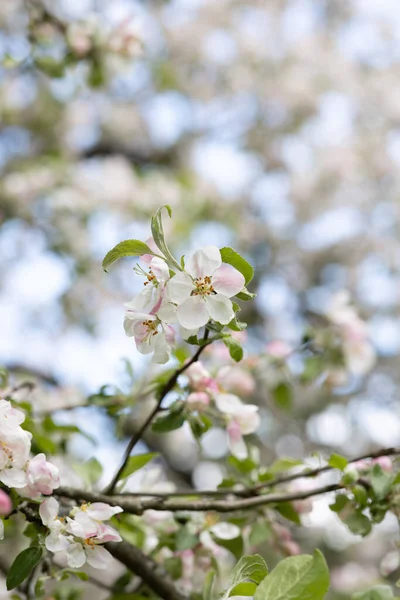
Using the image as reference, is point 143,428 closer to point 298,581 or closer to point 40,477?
point 40,477

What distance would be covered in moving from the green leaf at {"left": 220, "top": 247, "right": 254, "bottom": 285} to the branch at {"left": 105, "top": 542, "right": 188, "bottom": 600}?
0.33 meters

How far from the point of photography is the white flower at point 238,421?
0.79 meters

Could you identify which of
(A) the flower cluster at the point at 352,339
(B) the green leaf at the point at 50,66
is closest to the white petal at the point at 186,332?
(A) the flower cluster at the point at 352,339

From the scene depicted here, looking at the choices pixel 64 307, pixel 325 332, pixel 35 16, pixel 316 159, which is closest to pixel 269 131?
pixel 316 159

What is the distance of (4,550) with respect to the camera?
2.11 metres

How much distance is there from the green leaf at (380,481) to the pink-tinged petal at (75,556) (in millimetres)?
303

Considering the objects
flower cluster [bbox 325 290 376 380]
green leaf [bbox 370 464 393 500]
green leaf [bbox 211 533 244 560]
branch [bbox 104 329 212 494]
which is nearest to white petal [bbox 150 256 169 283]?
branch [bbox 104 329 212 494]

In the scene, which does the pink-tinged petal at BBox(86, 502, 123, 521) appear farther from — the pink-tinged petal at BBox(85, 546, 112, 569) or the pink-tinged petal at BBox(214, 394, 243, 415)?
the pink-tinged petal at BBox(214, 394, 243, 415)

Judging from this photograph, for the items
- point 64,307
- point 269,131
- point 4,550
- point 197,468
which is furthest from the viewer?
point 269,131

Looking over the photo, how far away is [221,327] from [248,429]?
23 cm

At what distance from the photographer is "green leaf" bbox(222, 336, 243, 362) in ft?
2.07

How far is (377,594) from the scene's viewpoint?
0.69m

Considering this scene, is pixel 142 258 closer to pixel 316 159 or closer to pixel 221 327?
pixel 221 327

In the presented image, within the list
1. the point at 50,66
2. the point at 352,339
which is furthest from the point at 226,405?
the point at 50,66
